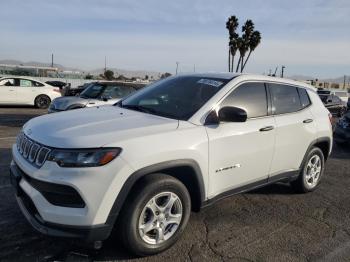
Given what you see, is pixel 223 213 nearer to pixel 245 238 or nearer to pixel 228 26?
pixel 245 238

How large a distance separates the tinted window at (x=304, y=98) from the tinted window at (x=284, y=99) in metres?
0.10

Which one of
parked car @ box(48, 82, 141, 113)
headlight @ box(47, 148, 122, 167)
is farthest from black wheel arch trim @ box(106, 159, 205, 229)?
parked car @ box(48, 82, 141, 113)

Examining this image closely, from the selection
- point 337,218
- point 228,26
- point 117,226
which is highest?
point 228,26

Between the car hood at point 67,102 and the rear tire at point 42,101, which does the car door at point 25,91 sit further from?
the car hood at point 67,102

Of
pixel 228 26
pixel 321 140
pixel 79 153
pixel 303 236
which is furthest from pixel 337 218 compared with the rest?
pixel 228 26

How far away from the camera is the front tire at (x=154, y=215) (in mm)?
3475

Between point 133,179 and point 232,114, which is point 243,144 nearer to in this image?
point 232,114

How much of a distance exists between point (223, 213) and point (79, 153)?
92.0 inches

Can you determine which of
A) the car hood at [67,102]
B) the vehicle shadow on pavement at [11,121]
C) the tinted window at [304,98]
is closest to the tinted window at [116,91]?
the car hood at [67,102]

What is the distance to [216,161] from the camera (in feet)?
13.3

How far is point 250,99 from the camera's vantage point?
15.5 ft

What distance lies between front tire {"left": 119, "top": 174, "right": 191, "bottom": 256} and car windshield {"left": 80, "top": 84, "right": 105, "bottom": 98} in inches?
312

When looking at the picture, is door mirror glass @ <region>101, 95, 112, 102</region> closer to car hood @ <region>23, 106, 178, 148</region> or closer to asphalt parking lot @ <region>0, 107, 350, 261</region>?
asphalt parking lot @ <region>0, 107, 350, 261</region>

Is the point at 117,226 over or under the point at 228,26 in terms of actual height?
under
